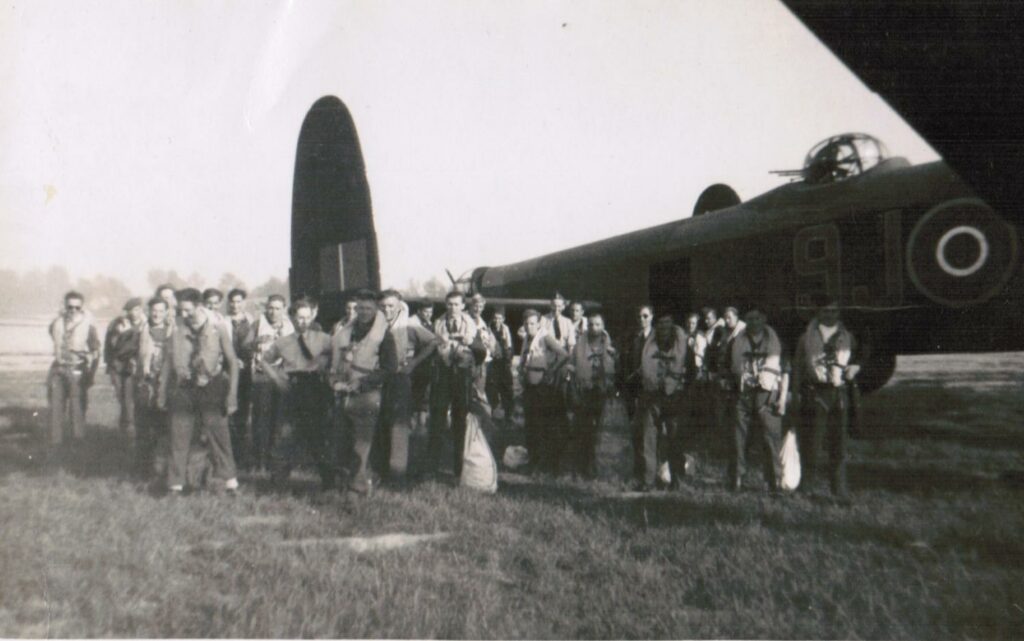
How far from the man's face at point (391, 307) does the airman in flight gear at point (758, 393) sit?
7.55 feet

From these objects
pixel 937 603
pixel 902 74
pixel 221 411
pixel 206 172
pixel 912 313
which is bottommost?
pixel 937 603

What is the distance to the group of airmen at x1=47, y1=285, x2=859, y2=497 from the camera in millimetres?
4559

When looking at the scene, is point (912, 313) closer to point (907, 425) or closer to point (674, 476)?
point (907, 425)

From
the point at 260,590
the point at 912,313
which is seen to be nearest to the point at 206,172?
the point at 260,590

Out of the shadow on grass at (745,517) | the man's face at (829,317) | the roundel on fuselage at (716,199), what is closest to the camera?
the shadow on grass at (745,517)

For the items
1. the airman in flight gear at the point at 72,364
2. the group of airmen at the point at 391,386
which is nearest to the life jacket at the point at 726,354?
the group of airmen at the point at 391,386

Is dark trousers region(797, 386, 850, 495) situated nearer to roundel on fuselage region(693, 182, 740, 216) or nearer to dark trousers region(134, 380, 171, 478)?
dark trousers region(134, 380, 171, 478)

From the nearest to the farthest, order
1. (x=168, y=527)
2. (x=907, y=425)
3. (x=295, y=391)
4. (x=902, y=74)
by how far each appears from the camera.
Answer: (x=902, y=74)
(x=168, y=527)
(x=295, y=391)
(x=907, y=425)

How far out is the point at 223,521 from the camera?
3.93 metres

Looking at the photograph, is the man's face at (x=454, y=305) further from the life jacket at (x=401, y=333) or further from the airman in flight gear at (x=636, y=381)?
the airman in flight gear at (x=636, y=381)

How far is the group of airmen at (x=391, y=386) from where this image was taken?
456 centimetres

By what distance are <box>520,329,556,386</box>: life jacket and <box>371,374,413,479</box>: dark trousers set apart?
1.14 meters

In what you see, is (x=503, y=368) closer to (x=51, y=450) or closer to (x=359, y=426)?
(x=359, y=426)

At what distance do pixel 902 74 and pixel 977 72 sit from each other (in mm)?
160
